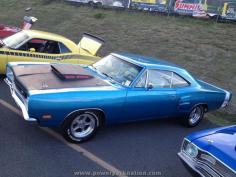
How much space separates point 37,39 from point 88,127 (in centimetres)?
379

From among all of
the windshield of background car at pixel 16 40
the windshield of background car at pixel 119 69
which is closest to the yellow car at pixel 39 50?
the windshield of background car at pixel 16 40

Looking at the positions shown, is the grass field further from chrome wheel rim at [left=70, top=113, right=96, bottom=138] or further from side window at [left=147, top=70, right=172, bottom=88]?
chrome wheel rim at [left=70, top=113, right=96, bottom=138]

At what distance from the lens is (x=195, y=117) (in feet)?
25.7

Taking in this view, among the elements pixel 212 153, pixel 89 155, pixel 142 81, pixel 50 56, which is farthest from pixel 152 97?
pixel 50 56

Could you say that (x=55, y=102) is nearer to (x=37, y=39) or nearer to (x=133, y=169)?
(x=133, y=169)

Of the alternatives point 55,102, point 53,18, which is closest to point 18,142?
point 55,102

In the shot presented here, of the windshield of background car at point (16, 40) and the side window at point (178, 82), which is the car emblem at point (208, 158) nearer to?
the side window at point (178, 82)

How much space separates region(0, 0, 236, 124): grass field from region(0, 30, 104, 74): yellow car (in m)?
3.60

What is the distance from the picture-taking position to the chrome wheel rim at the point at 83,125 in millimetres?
5918

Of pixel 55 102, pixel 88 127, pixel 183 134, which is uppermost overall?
pixel 55 102

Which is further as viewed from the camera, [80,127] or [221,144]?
[80,127]

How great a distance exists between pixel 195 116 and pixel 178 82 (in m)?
0.97

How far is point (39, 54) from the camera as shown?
8.98 meters

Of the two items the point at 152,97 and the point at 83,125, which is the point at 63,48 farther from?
the point at 83,125
